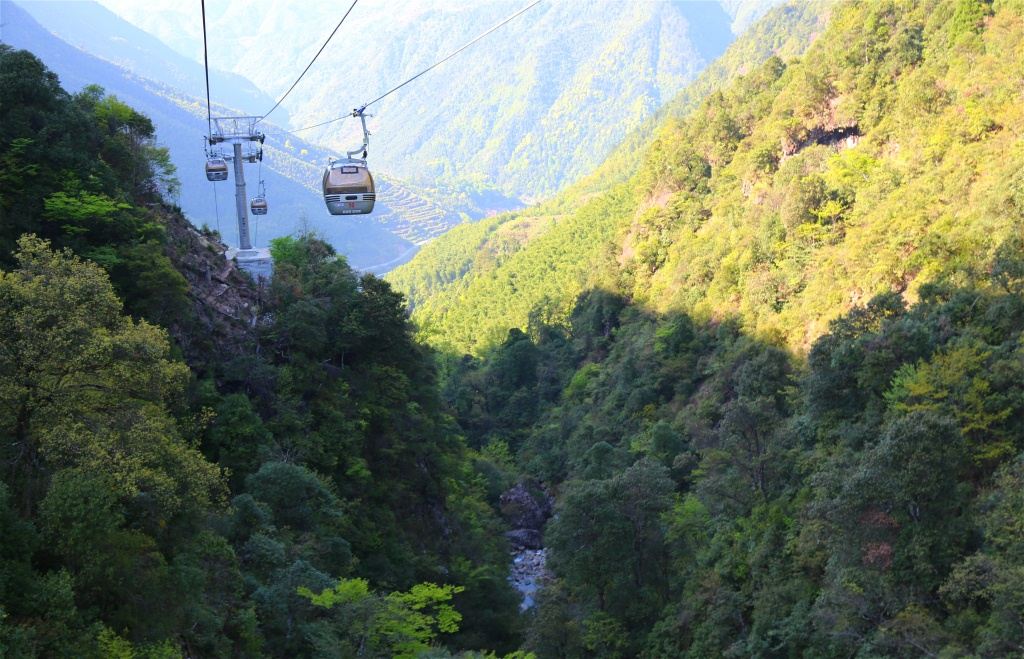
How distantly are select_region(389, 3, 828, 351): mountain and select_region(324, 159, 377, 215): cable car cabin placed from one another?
33.5 meters

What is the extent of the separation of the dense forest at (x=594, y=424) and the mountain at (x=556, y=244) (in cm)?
1900

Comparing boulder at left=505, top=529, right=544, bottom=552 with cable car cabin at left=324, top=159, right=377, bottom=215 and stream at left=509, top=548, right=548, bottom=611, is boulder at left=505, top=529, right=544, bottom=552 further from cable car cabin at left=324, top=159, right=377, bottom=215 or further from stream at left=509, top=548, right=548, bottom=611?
cable car cabin at left=324, top=159, right=377, bottom=215

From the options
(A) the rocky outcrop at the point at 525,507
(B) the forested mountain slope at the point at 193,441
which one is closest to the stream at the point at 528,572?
(A) the rocky outcrop at the point at 525,507

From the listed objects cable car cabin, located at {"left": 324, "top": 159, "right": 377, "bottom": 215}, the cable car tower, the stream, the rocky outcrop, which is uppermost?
the cable car tower

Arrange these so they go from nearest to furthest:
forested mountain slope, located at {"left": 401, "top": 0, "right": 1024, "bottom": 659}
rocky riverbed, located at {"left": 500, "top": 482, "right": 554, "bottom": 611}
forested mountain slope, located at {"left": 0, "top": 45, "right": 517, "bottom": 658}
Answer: forested mountain slope, located at {"left": 0, "top": 45, "right": 517, "bottom": 658}, forested mountain slope, located at {"left": 401, "top": 0, "right": 1024, "bottom": 659}, rocky riverbed, located at {"left": 500, "top": 482, "right": 554, "bottom": 611}

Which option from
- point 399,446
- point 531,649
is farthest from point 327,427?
point 531,649

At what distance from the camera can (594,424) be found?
157 ft

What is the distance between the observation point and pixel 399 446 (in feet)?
99.1

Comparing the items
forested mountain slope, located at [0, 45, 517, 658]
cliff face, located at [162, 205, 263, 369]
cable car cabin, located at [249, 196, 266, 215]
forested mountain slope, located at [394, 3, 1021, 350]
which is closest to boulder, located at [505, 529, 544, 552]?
forested mountain slope, located at [0, 45, 517, 658]

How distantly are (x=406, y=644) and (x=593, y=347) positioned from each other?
145 feet

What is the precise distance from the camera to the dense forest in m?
14.0

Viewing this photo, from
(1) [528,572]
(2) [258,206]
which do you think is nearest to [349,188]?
(2) [258,206]

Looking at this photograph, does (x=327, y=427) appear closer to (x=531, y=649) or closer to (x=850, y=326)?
(x=531, y=649)

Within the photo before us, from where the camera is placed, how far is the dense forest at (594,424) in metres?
14.0
